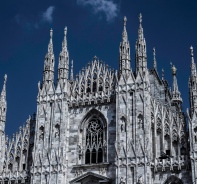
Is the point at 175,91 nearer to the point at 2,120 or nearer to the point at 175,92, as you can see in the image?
the point at 175,92

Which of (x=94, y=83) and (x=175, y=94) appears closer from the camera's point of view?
(x=94, y=83)

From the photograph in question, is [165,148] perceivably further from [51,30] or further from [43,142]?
[51,30]

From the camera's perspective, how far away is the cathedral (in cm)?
3544

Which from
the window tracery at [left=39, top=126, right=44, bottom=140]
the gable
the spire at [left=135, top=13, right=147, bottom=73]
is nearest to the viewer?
the gable

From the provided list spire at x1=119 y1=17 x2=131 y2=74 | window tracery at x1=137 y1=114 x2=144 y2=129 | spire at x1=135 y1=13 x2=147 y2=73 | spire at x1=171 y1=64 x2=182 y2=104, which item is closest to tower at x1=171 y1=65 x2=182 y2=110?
spire at x1=171 y1=64 x2=182 y2=104

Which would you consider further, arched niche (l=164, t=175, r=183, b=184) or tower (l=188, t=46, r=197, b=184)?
arched niche (l=164, t=175, r=183, b=184)

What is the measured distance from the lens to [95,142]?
37.9m

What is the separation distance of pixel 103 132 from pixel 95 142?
83cm

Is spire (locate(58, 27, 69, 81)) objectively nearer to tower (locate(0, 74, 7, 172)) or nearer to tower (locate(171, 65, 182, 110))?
tower (locate(0, 74, 7, 172))

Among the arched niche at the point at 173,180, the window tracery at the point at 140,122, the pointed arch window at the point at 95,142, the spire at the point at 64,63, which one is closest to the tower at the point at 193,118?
the arched niche at the point at 173,180

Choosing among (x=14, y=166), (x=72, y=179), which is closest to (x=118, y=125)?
(x=72, y=179)

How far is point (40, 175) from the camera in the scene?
37.1 metres

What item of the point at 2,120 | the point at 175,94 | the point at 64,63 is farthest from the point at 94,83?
the point at 175,94

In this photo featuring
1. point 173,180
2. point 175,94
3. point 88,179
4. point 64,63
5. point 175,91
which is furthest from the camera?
point 175,91
